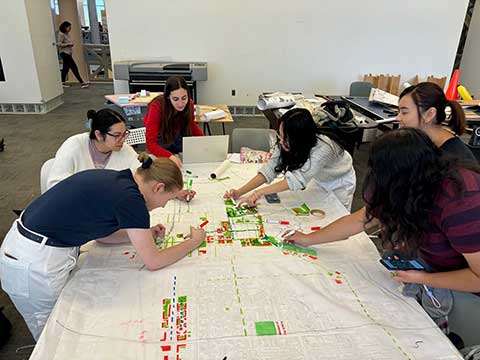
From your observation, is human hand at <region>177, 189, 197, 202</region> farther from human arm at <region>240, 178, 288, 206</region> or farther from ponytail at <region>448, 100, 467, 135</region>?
ponytail at <region>448, 100, 467, 135</region>

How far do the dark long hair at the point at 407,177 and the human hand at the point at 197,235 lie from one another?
2.25ft

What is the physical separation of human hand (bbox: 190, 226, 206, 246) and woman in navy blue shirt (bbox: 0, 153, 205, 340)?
17cm

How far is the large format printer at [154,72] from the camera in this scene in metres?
5.28

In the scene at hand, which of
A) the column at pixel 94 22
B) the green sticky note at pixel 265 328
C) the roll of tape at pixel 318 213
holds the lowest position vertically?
the green sticky note at pixel 265 328

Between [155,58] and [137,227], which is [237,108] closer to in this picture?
[155,58]

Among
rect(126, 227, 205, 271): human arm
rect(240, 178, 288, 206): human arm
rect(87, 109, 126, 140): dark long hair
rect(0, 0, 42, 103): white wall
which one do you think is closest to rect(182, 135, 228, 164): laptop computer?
rect(87, 109, 126, 140): dark long hair

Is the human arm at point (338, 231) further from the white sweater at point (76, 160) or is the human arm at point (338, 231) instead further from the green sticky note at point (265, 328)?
the white sweater at point (76, 160)

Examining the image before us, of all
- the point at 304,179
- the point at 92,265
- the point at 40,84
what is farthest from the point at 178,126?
the point at 40,84

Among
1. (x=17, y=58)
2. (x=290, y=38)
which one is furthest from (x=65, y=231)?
(x=17, y=58)

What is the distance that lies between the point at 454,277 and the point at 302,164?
34.4 inches

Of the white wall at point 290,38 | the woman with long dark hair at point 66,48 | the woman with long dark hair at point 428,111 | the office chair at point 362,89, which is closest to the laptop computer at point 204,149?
the woman with long dark hair at point 428,111

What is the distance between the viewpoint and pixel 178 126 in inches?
106

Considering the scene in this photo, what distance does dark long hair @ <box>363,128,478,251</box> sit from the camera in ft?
3.63

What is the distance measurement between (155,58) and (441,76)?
4550 mm
